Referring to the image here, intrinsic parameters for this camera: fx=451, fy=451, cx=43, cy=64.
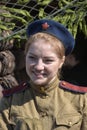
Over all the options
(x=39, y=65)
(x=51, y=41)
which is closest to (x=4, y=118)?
(x=39, y=65)

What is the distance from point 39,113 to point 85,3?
229 centimetres

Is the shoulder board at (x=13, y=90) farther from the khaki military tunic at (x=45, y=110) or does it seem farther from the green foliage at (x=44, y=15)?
the green foliage at (x=44, y=15)

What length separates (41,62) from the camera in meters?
2.89

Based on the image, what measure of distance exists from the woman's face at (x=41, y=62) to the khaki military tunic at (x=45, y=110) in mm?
116

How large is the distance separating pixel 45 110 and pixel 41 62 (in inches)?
13.9

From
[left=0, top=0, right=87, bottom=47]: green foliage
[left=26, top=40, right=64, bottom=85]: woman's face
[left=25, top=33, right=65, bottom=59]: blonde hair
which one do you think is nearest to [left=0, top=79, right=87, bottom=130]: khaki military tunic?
[left=26, top=40, right=64, bottom=85]: woman's face

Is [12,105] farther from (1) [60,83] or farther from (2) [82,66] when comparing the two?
(2) [82,66]

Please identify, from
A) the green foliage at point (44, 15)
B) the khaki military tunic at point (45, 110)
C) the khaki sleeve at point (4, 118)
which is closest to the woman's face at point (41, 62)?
the khaki military tunic at point (45, 110)

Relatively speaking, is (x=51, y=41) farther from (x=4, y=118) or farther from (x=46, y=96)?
(x=4, y=118)

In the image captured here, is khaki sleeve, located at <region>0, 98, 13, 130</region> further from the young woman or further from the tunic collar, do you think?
the tunic collar

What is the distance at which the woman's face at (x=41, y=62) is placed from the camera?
288 centimetres

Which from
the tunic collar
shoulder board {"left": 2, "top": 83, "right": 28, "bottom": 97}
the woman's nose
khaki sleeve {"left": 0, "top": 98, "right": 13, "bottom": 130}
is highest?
the woman's nose

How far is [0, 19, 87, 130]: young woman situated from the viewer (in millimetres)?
2914

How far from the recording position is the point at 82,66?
17.7ft
